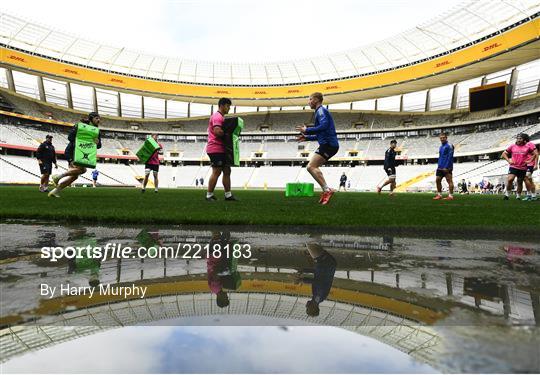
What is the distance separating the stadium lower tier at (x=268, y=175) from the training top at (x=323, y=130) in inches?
960

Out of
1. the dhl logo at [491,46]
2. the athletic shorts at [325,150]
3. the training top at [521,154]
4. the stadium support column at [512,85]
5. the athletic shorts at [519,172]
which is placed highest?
the dhl logo at [491,46]

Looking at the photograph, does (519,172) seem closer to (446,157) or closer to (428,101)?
(446,157)

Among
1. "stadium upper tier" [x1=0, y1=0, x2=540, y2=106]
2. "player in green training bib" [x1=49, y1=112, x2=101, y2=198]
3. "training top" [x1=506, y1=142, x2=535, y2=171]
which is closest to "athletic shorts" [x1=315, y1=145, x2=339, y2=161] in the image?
"player in green training bib" [x1=49, y1=112, x2=101, y2=198]

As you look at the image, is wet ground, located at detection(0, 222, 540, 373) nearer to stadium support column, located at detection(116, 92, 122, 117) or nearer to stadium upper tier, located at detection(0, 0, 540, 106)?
stadium upper tier, located at detection(0, 0, 540, 106)

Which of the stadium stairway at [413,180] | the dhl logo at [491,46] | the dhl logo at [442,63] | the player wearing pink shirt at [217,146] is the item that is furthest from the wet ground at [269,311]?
the dhl logo at [442,63]

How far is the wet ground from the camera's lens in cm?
79

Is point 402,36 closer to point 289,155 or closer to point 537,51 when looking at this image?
point 537,51

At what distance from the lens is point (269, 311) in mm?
1117

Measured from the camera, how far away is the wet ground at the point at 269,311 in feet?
2.60

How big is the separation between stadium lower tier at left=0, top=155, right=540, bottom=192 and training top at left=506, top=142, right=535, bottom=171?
18.8 m

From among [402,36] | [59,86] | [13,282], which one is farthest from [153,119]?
[13,282]

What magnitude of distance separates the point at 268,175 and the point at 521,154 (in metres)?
37.9

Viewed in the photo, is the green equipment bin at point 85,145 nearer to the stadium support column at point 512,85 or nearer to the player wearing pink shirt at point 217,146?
the player wearing pink shirt at point 217,146

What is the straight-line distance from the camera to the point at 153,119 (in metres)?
56.6
